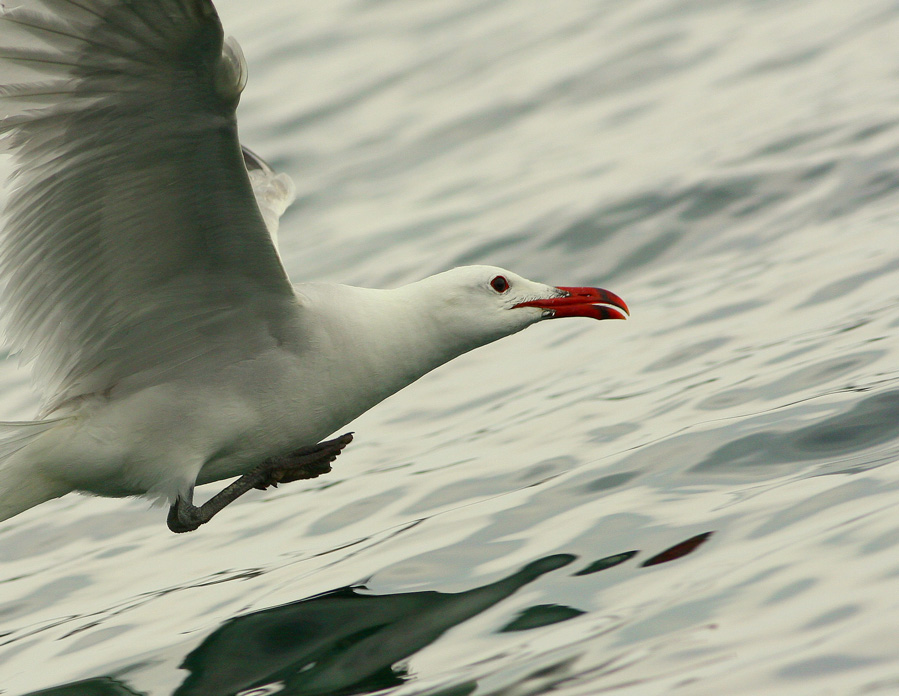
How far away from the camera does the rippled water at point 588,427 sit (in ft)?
17.3

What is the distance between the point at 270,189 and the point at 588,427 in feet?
8.57

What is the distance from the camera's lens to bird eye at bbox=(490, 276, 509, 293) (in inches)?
280

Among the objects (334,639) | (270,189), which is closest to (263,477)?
(334,639)

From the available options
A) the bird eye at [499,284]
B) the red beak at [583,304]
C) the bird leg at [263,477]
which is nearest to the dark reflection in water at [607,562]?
the bird leg at [263,477]

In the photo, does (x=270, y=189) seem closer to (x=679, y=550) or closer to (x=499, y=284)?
(x=499, y=284)

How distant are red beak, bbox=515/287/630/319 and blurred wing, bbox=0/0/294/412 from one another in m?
1.53

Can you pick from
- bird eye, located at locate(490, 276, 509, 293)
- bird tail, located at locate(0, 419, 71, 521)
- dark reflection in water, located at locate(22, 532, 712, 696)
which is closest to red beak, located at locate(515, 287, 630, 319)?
bird eye, located at locate(490, 276, 509, 293)

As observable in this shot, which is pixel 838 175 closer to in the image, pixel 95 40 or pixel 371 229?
pixel 371 229

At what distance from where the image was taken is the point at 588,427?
8.52 metres

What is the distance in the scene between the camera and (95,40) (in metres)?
5.29

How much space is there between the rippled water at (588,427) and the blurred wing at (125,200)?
149 cm

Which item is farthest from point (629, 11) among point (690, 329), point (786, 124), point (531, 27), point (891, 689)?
point (891, 689)

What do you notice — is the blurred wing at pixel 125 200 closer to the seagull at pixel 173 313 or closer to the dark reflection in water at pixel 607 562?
the seagull at pixel 173 313

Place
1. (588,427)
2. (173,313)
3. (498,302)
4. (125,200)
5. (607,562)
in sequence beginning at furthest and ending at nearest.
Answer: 1. (588,427)
2. (498,302)
3. (173,313)
4. (607,562)
5. (125,200)
